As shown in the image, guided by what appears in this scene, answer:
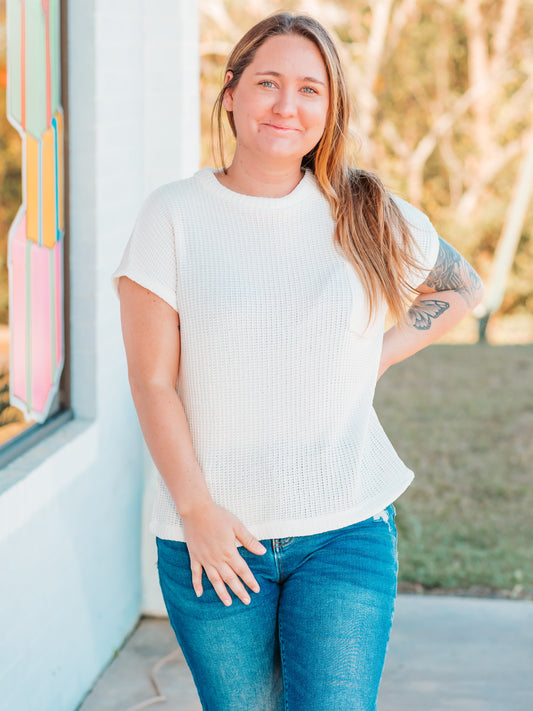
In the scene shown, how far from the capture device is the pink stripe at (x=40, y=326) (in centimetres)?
257

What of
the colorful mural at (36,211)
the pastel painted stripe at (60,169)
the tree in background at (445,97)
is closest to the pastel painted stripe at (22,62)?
the colorful mural at (36,211)

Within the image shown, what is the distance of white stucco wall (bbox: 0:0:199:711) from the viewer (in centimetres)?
234

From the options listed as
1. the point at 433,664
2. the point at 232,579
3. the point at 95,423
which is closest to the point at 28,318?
the point at 95,423

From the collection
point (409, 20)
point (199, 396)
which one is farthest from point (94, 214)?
point (409, 20)

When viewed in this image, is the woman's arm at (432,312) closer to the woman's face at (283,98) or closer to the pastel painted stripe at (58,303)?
the woman's face at (283,98)

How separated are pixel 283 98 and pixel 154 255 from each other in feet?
1.27

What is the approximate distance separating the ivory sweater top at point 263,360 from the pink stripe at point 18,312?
0.87 metres

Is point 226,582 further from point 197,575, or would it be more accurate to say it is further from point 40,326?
point 40,326

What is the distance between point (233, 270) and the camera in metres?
1.67

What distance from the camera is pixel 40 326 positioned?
2.62 m

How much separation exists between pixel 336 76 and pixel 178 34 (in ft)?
4.89

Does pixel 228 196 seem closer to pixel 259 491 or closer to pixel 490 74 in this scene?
pixel 259 491

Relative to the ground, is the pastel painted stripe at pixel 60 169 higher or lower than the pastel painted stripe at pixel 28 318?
higher

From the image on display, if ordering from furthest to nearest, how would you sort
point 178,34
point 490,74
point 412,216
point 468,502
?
point 490,74 → point 468,502 → point 178,34 → point 412,216
